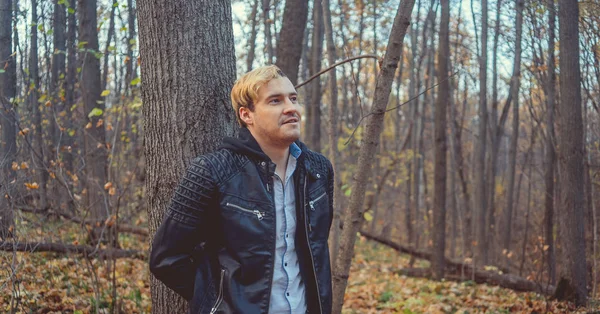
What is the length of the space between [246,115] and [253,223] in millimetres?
595

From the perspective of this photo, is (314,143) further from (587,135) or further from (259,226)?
(259,226)

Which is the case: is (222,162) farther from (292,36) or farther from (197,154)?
(292,36)

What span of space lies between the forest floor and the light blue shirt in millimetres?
2522

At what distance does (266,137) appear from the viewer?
2811mm

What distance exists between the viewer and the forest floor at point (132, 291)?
17.0ft

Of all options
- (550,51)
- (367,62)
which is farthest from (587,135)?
(367,62)

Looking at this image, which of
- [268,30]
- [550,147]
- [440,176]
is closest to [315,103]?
[268,30]

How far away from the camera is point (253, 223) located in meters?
2.62

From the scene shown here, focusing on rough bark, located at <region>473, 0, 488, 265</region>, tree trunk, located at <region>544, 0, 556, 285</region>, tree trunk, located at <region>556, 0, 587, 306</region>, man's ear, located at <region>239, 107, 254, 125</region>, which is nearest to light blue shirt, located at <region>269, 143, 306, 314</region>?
man's ear, located at <region>239, 107, 254, 125</region>

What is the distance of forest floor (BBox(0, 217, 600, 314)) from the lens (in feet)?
17.0

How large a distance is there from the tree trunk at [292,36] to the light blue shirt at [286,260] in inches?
188

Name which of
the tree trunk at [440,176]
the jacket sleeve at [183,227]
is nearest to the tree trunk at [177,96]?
the jacket sleeve at [183,227]

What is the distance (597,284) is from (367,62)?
58.1ft

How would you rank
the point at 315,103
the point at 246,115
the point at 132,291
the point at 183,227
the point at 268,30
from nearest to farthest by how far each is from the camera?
the point at 183,227 < the point at 246,115 < the point at 132,291 < the point at 268,30 < the point at 315,103
